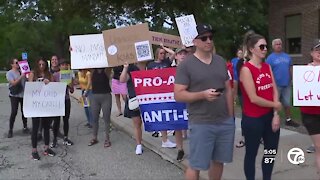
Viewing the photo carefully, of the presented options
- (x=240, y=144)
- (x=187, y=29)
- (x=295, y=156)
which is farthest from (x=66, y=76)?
(x=295, y=156)

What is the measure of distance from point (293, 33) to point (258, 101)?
1567 cm

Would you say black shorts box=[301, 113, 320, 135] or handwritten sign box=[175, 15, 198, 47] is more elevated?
handwritten sign box=[175, 15, 198, 47]

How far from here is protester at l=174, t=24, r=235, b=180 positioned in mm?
4051

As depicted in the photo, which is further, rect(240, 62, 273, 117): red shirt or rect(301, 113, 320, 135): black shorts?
rect(301, 113, 320, 135): black shorts

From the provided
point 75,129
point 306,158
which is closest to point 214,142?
point 306,158

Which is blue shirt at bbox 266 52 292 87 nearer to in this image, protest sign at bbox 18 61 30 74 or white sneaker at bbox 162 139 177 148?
white sneaker at bbox 162 139 177 148

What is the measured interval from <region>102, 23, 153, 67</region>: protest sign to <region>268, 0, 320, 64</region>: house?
41.4 feet

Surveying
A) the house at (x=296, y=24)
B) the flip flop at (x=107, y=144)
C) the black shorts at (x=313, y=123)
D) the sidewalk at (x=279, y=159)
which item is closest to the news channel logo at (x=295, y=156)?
the sidewalk at (x=279, y=159)

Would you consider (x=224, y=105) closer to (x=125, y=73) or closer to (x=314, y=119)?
(x=314, y=119)

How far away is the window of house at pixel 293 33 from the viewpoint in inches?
731

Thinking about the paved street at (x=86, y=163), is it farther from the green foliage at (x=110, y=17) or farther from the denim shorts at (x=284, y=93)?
the denim shorts at (x=284, y=93)

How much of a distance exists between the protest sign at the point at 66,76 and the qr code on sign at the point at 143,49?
199 cm

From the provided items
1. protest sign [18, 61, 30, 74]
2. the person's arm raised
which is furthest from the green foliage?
the person's arm raised

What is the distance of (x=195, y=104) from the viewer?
13.5 ft
